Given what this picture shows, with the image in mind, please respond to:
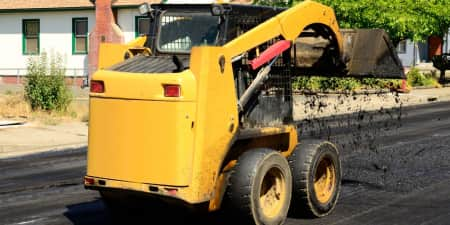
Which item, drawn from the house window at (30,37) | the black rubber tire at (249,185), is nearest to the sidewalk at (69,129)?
the black rubber tire at (249,185)

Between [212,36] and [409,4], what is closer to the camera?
[212,36]

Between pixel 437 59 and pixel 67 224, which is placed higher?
pixel 437 59

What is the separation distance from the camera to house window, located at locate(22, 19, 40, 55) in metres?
36.3

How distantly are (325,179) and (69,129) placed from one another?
36.1ft

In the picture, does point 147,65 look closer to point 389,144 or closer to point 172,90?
→ point 172,90

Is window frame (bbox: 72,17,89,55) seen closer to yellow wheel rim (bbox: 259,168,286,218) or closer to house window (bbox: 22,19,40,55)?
house window (bbox: 22,19,40,55)

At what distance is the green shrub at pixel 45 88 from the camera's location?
20.5 m

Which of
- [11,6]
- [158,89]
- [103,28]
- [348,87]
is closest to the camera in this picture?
[158,89]

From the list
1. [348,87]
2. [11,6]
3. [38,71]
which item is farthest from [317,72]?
[11,6]

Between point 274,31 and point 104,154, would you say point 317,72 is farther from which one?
point 104,154

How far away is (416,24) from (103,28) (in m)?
13.9

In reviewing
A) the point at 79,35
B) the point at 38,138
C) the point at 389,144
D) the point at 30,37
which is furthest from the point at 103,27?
the point at 389,144

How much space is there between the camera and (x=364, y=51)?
32.1ft

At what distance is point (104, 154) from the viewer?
732cm
